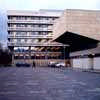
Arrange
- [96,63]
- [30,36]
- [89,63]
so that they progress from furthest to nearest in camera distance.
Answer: [30,36]
[89,63]
[96,63]

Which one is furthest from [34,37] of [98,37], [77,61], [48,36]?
[98,37]

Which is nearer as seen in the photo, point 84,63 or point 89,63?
point 89,63

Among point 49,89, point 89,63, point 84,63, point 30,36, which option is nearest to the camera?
point 49,89

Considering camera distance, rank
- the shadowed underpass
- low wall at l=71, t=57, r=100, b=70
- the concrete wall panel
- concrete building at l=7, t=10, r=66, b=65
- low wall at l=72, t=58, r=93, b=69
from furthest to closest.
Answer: concrete building at l=7, t=10, r=66, b=65, low wall at l=72, t=58, r=93, b=69, low wall at l=71, t=57, r=100, b=70, the concrete wall panel, the shadowed underpass

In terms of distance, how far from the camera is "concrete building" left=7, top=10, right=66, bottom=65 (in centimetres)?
10756

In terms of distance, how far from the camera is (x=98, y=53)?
174 feet

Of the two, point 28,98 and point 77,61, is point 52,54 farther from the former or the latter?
point 28,98

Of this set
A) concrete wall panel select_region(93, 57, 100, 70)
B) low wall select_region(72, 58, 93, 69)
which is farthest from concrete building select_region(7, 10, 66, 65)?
concrete wall panel select_region(93, 57, 100, 70)

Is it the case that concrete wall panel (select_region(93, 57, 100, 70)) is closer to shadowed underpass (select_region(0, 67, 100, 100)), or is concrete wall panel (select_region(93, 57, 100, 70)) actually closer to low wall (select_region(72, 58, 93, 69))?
low wall (select_region(72, 58, 93, 69))

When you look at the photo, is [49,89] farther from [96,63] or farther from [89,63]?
[89,63]

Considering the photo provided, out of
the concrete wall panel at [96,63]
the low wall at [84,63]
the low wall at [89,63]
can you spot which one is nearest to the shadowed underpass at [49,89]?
the concrete wall panel at [96,63]

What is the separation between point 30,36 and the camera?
108250 mm

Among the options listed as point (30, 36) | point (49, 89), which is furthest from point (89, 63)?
point (30, 36)

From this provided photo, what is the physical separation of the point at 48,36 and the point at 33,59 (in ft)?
37.2
